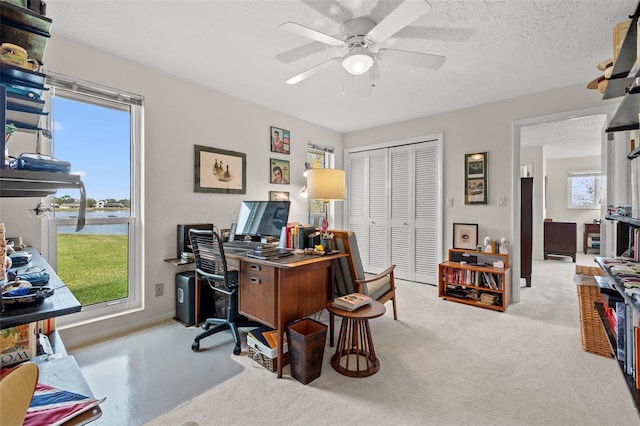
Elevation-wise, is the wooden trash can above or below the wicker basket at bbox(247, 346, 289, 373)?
above

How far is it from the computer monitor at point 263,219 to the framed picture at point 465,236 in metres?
2.65

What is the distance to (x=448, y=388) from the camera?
1872mm

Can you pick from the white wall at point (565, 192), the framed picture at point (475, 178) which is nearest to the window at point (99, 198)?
the framed picture at point (475, 178)

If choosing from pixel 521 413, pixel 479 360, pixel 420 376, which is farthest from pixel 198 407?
pixel 479 360

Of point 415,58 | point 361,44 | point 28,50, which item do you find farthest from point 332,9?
point 28,50

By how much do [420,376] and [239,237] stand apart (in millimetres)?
2052

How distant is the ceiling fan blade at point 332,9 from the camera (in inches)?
75.0

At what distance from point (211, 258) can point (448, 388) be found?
204 centimetres

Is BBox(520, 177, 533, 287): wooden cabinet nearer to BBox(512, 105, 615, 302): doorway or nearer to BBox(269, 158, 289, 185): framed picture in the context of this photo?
BBox(512, 105, 615, 302): doorway

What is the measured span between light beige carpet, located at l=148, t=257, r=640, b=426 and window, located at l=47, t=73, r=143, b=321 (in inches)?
59.3

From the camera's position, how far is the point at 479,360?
2.21m

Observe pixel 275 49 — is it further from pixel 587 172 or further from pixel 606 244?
pixel 587 172

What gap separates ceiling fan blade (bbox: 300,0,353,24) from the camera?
1.91 metres

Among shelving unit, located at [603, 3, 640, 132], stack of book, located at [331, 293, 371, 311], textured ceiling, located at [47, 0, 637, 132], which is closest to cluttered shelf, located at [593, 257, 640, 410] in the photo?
shelving unit, located at [603, 3, 640, 132]
